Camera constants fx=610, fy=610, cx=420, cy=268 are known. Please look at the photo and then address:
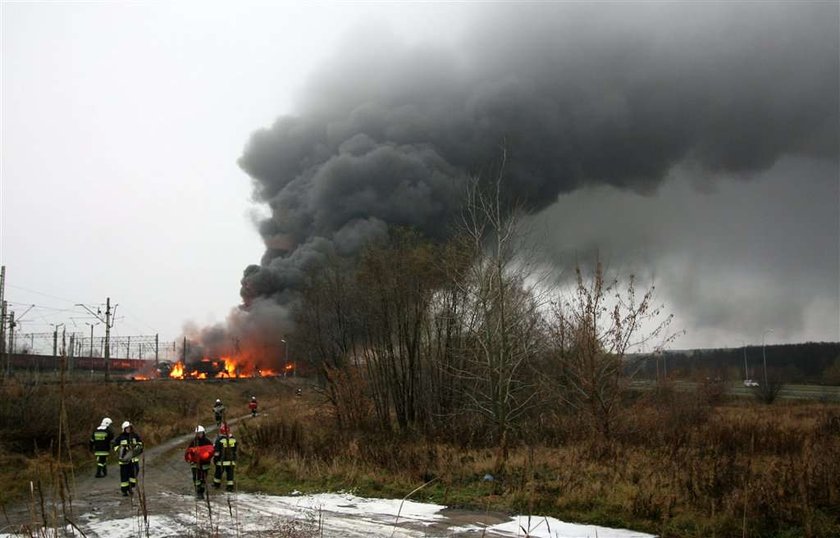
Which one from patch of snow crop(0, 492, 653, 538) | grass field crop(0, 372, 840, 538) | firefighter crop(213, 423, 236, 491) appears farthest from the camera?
firefighter crop(213, 423, 236, 491)

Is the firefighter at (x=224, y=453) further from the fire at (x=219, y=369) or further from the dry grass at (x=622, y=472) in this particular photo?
the fire at (x=219, y=369)

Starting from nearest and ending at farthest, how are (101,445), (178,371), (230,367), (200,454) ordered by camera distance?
(200,454)
(101,445)
(178,371)
(230,367)

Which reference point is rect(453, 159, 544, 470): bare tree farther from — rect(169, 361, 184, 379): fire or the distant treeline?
the distant treeline

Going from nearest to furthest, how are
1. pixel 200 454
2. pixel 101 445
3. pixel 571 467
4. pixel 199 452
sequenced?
pixel 200 454, pixel 199 452, pixel 571 467, pixel 101 445

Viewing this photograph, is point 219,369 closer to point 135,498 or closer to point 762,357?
point 135,498

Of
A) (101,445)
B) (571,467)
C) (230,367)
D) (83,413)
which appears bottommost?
(571,467)

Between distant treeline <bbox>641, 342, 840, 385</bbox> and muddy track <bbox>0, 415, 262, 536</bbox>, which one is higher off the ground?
distant treeline <bbox>641, 342, 840, 385</bbox>

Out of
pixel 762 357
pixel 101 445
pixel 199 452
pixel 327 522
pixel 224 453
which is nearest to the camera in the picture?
pixel 327 522

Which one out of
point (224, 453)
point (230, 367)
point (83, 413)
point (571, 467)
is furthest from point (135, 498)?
point (230, 367)

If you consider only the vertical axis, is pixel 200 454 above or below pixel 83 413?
above

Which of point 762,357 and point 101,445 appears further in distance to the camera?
point 762,357

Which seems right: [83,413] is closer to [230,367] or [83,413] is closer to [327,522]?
[327,522]

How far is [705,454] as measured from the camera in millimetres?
12445

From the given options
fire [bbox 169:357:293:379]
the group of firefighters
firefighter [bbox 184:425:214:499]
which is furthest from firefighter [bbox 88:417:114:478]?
fire [bbox 169:357:293:379]
